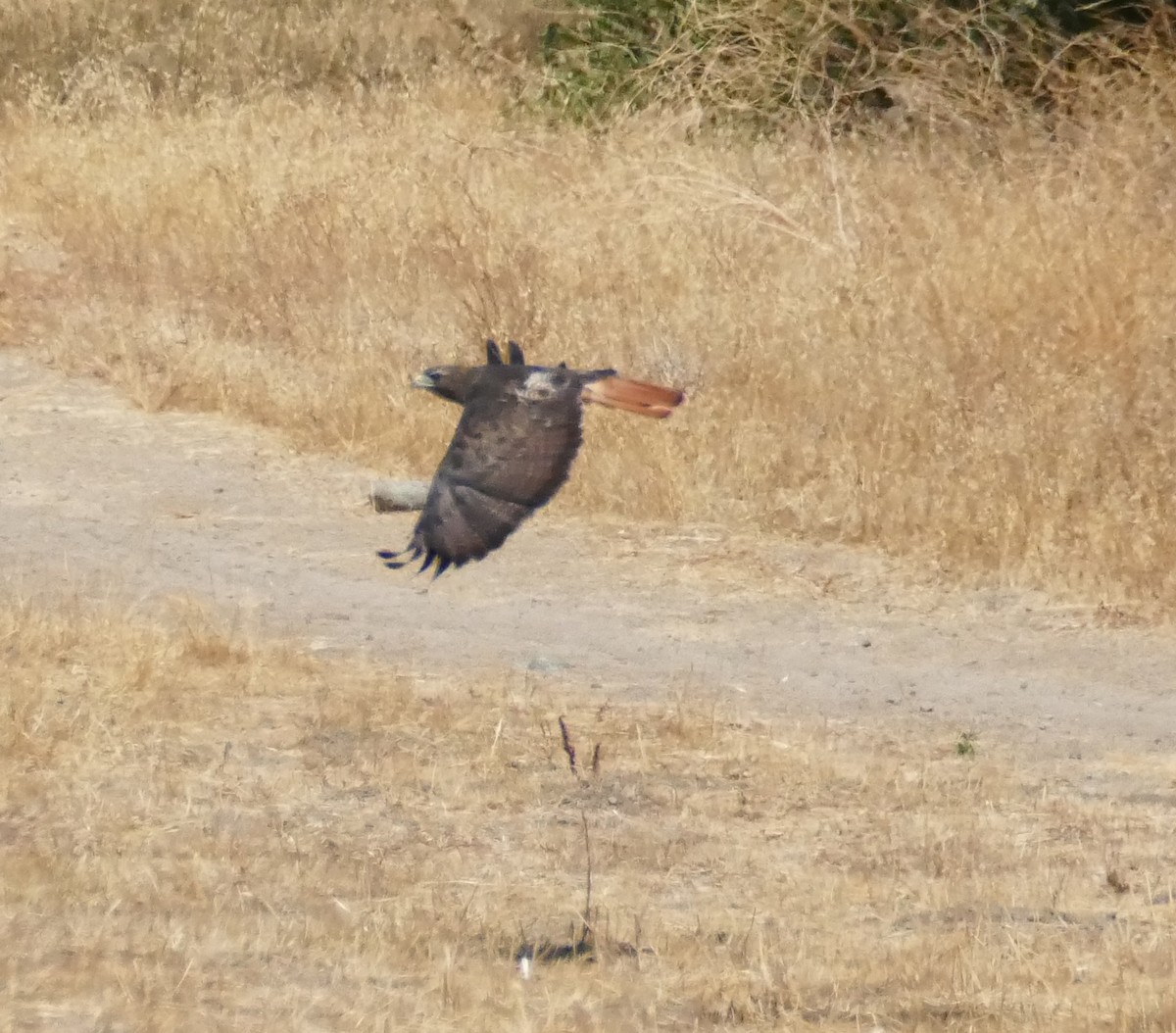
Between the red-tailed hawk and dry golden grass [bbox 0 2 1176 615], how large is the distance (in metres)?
3.36

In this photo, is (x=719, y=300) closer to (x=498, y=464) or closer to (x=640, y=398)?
(x=640, y=398)

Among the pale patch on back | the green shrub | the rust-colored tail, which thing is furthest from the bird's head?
the green shrub

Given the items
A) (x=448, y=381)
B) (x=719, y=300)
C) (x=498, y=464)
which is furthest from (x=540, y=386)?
(x=719, y=300)

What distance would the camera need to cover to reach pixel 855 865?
201 inches

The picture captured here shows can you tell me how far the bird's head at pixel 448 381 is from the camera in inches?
174

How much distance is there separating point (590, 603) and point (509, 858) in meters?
2.47

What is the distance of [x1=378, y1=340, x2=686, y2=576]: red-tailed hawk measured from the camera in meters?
3.82

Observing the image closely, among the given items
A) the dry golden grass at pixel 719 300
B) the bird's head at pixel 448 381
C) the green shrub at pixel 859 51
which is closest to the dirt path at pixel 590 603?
the dry golden grass at pixel 719 300

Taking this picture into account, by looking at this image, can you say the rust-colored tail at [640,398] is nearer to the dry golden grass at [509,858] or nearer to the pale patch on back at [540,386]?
the pale patch on back at [540,386]

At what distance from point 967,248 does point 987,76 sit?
1.65 meters

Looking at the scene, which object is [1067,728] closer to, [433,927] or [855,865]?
[855,865]

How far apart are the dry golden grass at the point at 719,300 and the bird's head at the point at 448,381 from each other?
3.33m

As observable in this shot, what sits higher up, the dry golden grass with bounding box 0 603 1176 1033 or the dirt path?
the dry golden grass with bounding box 0 603 1176 1033

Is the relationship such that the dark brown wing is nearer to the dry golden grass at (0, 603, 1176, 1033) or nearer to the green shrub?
the dry golden grass at (0, 603, 1176, 1033)
